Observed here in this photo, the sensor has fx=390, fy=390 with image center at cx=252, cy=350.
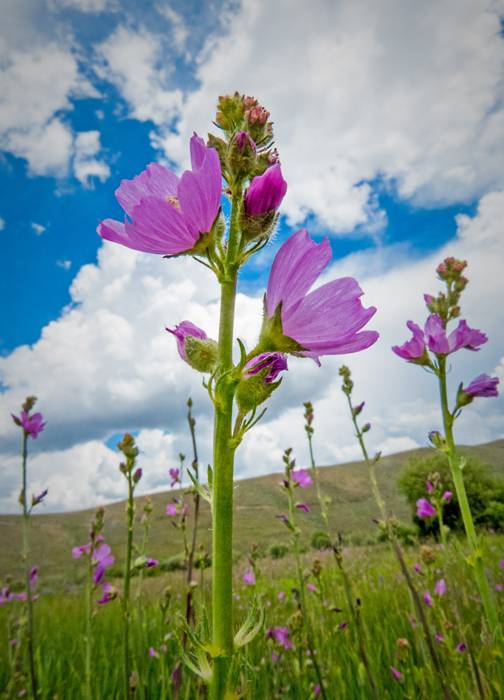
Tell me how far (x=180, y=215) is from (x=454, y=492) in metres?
20.6

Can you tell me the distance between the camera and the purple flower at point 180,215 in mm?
1030

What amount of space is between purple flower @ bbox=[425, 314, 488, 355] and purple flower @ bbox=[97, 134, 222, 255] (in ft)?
7.72

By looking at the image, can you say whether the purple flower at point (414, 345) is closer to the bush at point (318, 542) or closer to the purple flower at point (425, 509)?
the purple flower at point (425, 509)

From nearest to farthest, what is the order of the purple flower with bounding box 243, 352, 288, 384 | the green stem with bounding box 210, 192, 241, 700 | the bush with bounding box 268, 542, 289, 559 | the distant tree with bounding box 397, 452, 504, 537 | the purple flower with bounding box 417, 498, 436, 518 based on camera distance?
the green stem with bounding box 210, 192, 241, 700, the purple flower with bounding box 243, 352, 288, 384, the purple flower with bounding box 417, 498, 436, 518, the bush with bounding box 268, 542, 289, 559, the distant tree with bounding box 397, 452, 504, 537

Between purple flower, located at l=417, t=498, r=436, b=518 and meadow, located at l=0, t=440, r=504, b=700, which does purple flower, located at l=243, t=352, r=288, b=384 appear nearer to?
meadow, located at l=0, t=440, r=504, b=700

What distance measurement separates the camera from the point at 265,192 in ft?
3.50

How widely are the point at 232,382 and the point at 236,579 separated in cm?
1030

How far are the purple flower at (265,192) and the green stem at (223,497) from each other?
0.50 ft

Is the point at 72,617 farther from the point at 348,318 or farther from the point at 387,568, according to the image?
the point at 348,318

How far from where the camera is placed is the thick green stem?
227 centimetres

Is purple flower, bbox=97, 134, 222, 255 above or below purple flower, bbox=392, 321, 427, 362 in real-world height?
below

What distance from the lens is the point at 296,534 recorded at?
316cm

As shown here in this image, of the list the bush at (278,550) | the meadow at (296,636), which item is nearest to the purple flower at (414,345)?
the meadow at (296,636)

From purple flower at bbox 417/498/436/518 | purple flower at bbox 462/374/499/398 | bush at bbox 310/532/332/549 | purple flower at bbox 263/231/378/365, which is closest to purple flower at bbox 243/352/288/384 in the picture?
purple flower at bbox 263/231/378/365
